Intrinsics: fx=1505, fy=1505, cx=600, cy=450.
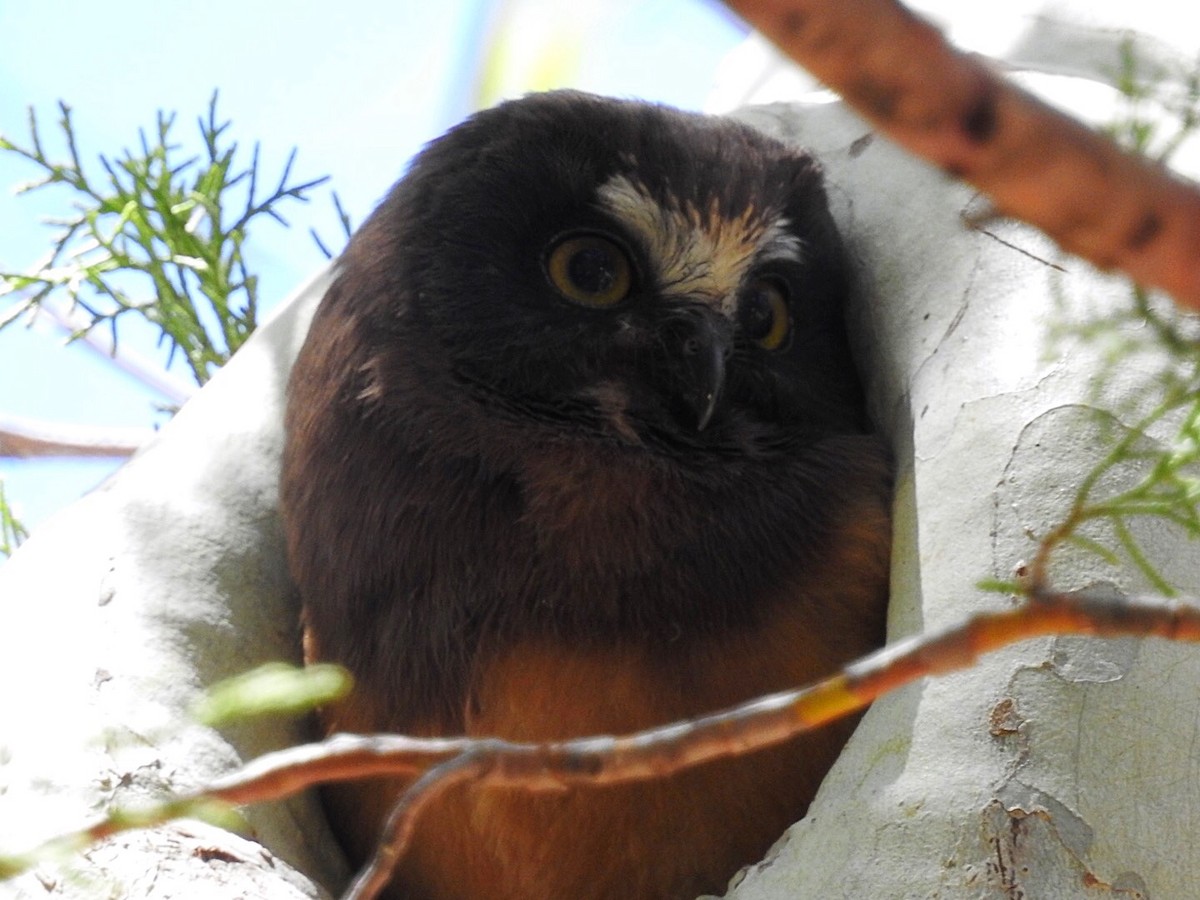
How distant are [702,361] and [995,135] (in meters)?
1.51

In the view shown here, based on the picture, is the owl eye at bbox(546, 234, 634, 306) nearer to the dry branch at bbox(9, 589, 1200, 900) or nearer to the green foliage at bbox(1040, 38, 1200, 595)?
the green foliage at bbox(1040, 38, 1200, 595)

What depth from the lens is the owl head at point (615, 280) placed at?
215 centimetres

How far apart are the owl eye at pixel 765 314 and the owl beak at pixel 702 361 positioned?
16cm

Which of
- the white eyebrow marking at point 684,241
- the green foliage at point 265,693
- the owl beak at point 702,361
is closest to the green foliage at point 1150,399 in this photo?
the green foliage at point 265,693

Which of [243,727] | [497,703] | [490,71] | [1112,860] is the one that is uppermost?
[490,71]

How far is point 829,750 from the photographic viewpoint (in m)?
1.91

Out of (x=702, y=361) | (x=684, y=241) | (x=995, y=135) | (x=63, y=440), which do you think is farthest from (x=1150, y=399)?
(x=63, y=440)

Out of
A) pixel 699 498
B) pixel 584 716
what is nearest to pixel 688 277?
pixel 699 498

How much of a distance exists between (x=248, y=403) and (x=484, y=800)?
2.87 ft

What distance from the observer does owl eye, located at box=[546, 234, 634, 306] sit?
2.26 metres

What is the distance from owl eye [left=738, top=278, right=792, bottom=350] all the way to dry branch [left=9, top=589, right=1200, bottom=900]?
1.52 meters

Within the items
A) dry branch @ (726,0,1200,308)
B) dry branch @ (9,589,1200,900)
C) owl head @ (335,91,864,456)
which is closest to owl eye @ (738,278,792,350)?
owl head @ (335,91,864,456)

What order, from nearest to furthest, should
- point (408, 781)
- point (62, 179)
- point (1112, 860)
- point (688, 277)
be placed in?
1. point (1112, 860)
2. point (408, 781)
3. point (688, 277)
4. point (62, 179)

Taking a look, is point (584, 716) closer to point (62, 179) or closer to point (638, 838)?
point (638, 838)
